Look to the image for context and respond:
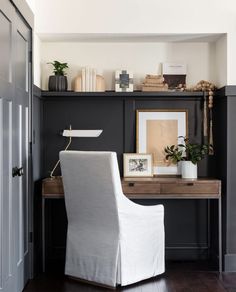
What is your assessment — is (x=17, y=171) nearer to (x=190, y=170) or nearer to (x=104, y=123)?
(x=104, y=123)

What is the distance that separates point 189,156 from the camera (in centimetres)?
474

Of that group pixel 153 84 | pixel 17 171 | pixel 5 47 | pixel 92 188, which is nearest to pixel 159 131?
pixel 153 84

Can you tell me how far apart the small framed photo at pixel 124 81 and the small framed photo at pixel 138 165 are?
62 centimetres

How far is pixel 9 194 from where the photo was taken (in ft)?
11.1

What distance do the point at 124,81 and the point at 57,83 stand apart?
631 mm

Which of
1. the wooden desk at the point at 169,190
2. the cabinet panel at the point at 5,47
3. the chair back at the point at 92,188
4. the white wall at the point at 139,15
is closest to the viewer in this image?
the cabinet panel at the point at 5,47

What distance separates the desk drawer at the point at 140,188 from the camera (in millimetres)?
4441

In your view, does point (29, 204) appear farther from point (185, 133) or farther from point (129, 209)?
point (185, 133)

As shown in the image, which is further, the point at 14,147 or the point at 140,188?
the point at 140,188

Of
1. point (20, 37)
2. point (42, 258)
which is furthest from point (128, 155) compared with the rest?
point (20, 37)

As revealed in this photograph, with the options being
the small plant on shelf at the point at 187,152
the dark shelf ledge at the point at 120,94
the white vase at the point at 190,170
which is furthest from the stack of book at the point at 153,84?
the white vase at the point at 190,170

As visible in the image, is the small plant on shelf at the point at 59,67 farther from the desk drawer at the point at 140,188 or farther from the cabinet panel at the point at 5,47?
the cabinet panel at the point at 5,47

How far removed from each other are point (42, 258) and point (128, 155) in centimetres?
123

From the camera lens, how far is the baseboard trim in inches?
178
